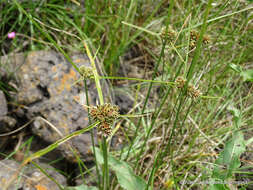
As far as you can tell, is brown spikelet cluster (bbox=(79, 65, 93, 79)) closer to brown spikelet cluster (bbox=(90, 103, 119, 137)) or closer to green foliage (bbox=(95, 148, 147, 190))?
brown spikelet cluster (bbox=(90, 103, 119, 137))

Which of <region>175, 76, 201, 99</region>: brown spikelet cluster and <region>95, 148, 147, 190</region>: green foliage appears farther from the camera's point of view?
<region>95, 148, 147, 190</region>: green foliage

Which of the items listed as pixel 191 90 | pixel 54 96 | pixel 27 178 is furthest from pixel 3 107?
pixel 191 90

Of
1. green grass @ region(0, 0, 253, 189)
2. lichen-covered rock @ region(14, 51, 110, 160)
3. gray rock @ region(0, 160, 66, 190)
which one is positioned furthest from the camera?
lichen-covered rock @ region(14, 51, 110, 160)

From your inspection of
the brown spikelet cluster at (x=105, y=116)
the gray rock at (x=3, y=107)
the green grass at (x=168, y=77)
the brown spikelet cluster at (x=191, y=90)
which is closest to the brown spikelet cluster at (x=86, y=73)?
the brown spikelet cluster at (x=105, y=116)

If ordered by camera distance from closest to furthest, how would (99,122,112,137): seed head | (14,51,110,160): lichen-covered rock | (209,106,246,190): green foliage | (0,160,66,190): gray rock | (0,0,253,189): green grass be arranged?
1. (99,122,112,137): seed head
2. (209,106,246,190): green foliage
3. (0,160,66,190): gray rock
4. (0,0,253,189): green grass
5. (14,51,110,160): lichen-covered rock

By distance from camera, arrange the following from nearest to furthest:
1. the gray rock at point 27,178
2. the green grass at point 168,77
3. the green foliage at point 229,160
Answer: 1. the green foliage at point 229,160
2. the gray rock at point 27,178
3. the green grass at point 168,77

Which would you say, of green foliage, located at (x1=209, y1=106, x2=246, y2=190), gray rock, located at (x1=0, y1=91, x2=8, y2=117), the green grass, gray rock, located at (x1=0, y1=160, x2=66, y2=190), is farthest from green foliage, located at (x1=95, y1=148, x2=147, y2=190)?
gray rock, located at (x1=0, y1=91, x2=8, y2=117)

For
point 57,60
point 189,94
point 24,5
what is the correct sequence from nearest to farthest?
1. point 189,94
2. point 57,60
3. point 24,5

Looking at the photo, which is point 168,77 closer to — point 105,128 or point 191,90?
point 191,90

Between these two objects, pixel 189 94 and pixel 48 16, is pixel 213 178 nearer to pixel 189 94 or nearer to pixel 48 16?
pixel 189 94

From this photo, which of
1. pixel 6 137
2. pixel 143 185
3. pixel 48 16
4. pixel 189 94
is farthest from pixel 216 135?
pixel 48 16

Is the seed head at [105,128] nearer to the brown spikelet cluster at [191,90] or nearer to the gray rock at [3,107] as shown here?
the brown spikelet cluster at [191,90]
